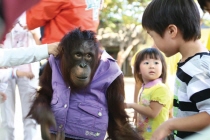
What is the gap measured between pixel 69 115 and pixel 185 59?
813 mm

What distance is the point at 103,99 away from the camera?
2496 millimetres

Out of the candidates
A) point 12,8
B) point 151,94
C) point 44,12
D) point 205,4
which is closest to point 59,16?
point 44,12

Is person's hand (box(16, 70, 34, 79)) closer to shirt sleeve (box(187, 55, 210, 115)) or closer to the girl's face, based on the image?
the girl's face

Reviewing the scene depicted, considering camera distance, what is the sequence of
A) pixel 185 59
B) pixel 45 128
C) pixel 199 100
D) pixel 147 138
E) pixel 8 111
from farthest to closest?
pixel 8 111 → pixel 147 138 → pixel 45 128 → pixel 185 59 → pixel 199 100

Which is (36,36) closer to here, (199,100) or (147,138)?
(147,138)

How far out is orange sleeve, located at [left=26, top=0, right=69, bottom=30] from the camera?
3.13m

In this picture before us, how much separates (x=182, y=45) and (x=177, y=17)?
5.6 inches

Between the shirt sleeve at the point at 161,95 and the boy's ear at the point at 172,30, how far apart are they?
111 centimetres

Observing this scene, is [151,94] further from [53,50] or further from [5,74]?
[5,74]

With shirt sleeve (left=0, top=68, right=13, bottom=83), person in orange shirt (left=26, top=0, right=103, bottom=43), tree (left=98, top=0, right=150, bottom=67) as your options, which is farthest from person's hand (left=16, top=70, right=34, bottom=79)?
tree (left=98, top=0, right=150, bottom=67)

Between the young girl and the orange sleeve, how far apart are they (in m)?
0.77

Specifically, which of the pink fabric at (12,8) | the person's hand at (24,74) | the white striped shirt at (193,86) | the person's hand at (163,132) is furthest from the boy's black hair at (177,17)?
the person's hand at (24,74)

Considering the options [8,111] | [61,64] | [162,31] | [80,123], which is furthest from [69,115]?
[8,111]

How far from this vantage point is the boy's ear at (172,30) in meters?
2.02
